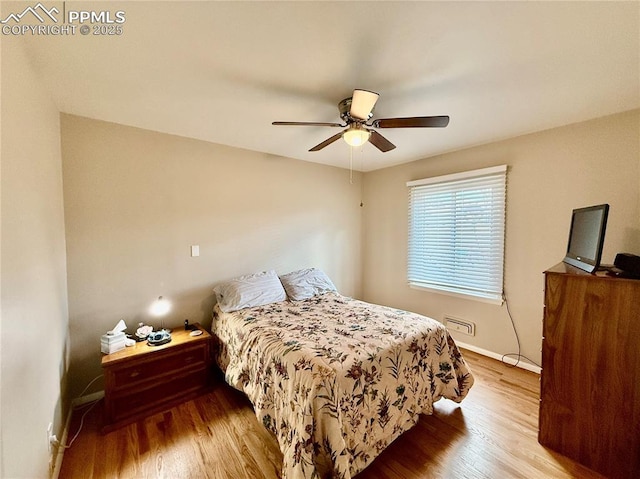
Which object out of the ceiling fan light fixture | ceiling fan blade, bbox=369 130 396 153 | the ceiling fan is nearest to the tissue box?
the ceiling fan

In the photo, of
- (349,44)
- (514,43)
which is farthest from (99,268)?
(514,43)

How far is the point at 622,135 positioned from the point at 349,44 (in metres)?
2.44

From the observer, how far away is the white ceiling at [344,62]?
1138 millimetres

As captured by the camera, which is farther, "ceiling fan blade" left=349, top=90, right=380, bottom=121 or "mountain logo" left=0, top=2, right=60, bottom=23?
"ceiling fan blade" left=349, top=90, right=380, bottom=121

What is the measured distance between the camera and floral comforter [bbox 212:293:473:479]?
4.32ft

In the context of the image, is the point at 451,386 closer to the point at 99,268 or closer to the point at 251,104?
the point at 251,104

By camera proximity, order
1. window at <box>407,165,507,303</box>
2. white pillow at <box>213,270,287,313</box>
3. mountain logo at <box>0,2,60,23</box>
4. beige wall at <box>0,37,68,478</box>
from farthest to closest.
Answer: window at <box>407,165,507,303</box> < white pillow at <box>213,270,287,313</box> < mountain logo at <box>0,2,60,23</box> < beige wall at <box>0,37,68,478</box>

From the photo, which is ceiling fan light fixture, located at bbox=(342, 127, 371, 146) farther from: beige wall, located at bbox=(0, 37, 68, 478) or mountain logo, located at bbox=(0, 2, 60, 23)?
beige wall, located at bbox=(0, 37, 68, 478)

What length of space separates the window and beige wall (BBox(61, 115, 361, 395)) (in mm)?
1448

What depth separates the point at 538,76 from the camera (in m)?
1.59

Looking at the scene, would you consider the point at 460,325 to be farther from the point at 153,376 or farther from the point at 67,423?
the point at 67,423

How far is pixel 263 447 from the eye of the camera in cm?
166

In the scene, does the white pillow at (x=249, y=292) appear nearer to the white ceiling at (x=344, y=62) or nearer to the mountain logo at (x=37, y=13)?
the white ceiling at (x=344, y=62)

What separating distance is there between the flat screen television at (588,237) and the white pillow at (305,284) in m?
2.21
